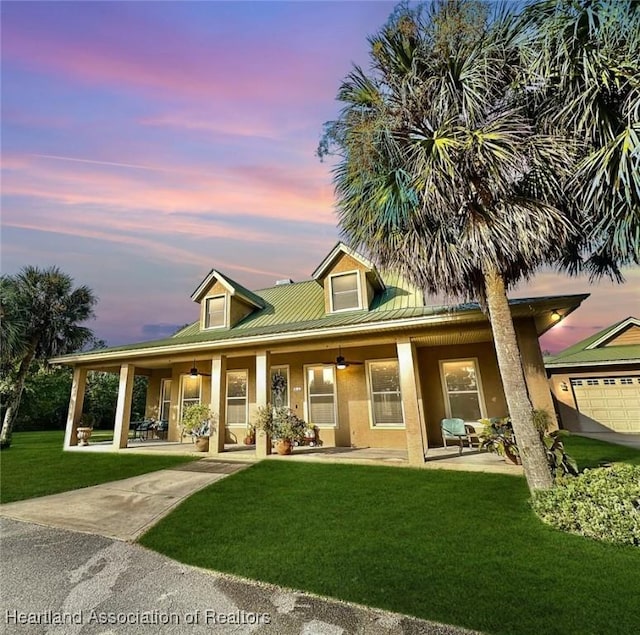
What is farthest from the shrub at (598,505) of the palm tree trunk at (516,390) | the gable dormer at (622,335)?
the gable dormer at (622,335)

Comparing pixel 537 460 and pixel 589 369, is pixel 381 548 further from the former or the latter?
pixel 589 369

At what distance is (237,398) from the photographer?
12578mm

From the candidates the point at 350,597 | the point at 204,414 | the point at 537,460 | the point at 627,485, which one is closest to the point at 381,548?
the point at 350,597

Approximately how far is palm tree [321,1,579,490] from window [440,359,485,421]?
4.49 metres

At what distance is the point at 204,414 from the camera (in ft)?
33.1

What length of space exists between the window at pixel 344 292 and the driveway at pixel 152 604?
9151mm

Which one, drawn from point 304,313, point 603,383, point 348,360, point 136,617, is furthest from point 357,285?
point 603,383

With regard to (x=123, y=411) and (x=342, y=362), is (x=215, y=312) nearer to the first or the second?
(x=123, y=411)

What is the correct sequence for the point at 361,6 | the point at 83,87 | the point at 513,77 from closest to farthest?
the point at 513,77 < the point at 361,6 < the point at 83,87

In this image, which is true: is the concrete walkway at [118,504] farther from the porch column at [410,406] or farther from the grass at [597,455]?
the grass at [597,455]

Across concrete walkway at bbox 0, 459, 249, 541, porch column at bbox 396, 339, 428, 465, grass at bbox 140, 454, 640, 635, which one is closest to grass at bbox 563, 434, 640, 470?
grass at bbox 140, 454, 640, 635

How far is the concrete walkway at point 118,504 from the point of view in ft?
16.0

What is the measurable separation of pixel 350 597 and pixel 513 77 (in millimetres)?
8363

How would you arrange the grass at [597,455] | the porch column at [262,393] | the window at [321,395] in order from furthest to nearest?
the window at [321,395] < the porch column at [262,393] < the grass at [597,455]
